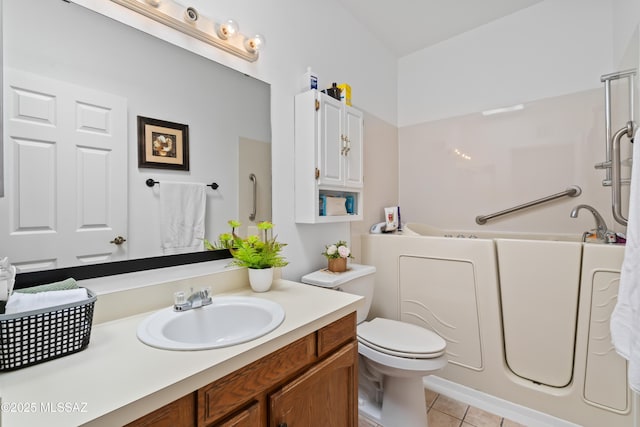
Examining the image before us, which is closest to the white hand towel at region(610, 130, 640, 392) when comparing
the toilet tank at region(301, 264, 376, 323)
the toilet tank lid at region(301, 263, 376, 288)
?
the toilet tank at region(301, 264, 376, 323)

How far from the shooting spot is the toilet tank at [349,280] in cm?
152

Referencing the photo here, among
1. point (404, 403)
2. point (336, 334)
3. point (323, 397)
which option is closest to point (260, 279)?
point (336, 334)

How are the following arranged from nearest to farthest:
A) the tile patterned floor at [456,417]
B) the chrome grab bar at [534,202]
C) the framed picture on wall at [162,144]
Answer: the framed picture on wall at [162,144], the tile patterned floor at [456,417], the chrome grab bar at [534,202]

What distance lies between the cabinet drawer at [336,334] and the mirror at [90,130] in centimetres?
62

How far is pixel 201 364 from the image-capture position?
67 cm

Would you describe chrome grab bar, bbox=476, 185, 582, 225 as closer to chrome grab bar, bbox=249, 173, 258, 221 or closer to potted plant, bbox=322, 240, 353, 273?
potted plant, bbox=322, 240, 353, 273

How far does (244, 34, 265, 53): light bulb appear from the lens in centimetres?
135

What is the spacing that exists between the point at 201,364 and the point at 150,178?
706mm

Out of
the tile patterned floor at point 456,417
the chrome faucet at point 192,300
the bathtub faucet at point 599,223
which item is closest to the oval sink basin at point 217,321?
the chrome faucet at point 192,300

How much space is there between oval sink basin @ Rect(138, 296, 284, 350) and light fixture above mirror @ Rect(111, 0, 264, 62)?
1.05 metres

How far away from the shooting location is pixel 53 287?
2.63 ft

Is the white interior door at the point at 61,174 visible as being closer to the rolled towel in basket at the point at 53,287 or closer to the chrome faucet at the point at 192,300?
the rolled towel in basket at the point at 53,287

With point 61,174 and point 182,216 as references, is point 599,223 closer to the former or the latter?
point 182,216

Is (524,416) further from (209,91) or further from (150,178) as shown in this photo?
(209,91)
